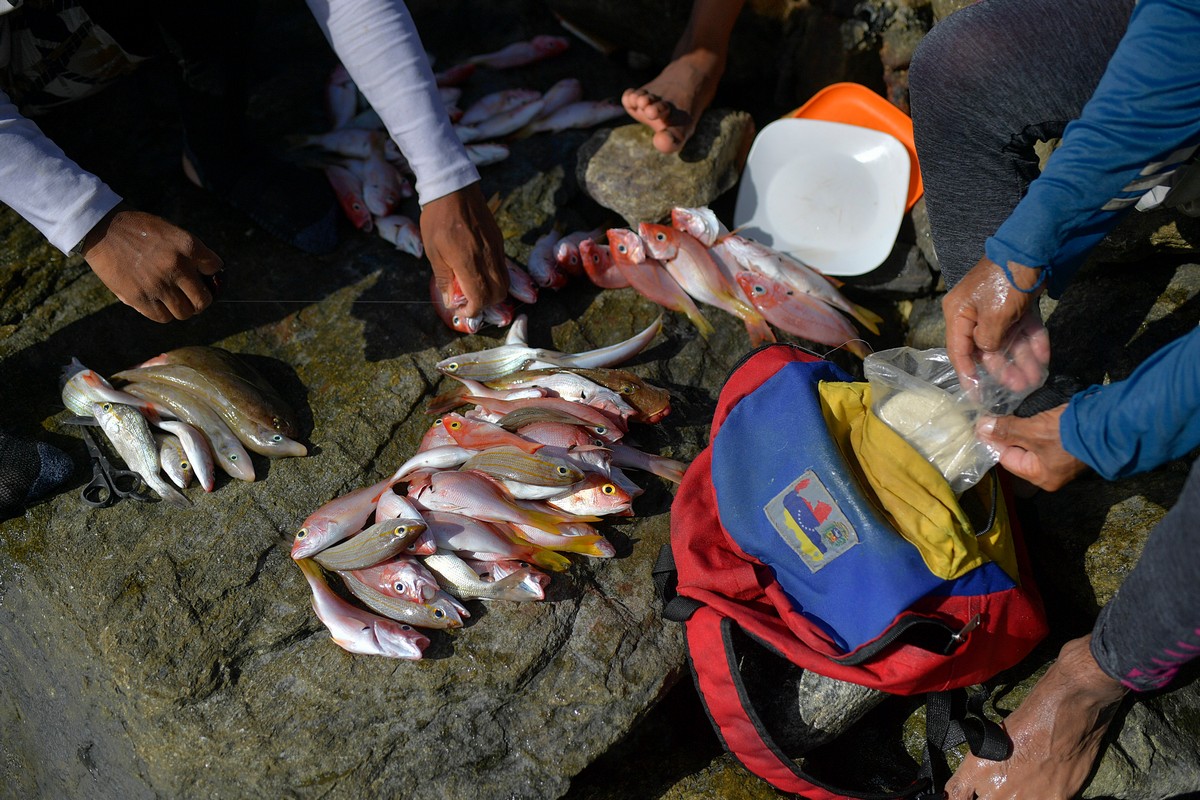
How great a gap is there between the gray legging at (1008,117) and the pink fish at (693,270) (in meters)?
0.85

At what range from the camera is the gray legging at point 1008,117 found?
2.19m

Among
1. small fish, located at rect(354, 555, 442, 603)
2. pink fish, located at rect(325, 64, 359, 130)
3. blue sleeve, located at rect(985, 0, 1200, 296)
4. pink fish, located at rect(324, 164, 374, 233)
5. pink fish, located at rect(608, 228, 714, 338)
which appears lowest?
small fish, located at rect(354, 555, 442, 603)

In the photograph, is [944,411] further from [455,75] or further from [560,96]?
[455,75]

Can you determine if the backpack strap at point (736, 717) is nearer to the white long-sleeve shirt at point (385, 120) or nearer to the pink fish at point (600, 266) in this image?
the pink fish at point (600, 266)

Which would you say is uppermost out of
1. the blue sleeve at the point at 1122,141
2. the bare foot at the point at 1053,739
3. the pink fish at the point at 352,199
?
the blue sleeve at the point at 1122,141

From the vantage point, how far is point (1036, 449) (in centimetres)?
224

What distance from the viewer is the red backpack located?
7.93ft

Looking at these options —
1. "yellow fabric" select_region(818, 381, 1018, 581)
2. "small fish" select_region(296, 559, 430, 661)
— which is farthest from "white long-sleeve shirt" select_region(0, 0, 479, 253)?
"yellow fabric" select_region(818, 381, 1018, 581)

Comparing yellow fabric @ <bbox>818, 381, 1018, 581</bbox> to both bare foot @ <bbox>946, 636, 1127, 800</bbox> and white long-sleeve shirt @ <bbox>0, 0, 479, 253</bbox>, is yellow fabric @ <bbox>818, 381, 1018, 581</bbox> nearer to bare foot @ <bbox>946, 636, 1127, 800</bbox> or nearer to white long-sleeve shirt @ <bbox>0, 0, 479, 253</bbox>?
bare foot @ <bbox>946, 636, 1127, 800</bbox>

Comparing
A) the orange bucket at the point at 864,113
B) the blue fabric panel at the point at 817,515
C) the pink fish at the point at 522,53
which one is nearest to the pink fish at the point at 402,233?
the pink fish at the point at 522,53

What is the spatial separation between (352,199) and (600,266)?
1188 mm

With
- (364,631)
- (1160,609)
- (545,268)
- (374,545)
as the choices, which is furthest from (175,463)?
(1160,609)

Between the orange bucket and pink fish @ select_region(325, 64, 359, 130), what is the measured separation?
2.24m

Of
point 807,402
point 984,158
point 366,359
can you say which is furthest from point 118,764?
point 984,158
